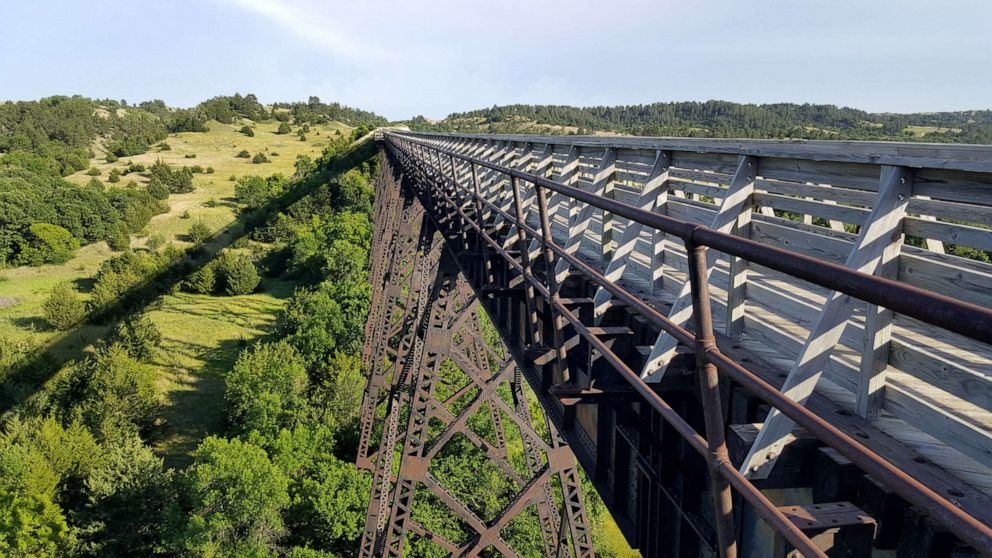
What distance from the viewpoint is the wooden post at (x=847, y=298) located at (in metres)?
1.93

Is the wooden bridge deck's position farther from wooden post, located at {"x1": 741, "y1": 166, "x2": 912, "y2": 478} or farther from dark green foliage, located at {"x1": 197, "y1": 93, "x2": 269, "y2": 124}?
dark green foliage, located at {"x1": 197, "y1": 93, "x2": 269, "y2": 124}

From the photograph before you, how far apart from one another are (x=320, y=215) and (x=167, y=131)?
193 ft

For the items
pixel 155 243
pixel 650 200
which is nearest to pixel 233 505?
pixel 650 200

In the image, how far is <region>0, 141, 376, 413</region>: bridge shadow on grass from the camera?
24359mm

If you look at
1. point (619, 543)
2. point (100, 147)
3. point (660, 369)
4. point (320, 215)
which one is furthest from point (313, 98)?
point (660, 369)

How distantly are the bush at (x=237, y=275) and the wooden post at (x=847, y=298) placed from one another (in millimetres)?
40127

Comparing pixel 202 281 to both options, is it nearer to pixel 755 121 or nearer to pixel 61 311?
pixel 61 311

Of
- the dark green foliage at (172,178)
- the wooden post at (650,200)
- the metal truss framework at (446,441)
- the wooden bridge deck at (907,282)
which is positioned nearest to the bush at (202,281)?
the dark green foliage at (172,178)

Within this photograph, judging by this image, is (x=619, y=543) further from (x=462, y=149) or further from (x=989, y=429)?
(x=989, y=429)

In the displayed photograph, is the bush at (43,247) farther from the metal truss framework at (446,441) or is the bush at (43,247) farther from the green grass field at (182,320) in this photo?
the metal truss framework at (446,441)

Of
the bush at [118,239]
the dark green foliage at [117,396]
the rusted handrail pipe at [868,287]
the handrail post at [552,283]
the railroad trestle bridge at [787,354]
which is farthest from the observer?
the bush at [118,239]

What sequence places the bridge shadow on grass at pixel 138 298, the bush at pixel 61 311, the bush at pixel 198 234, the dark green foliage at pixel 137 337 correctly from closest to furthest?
the bridge shadow on grass at pixel 138 298
the dark green foliage at pixel 137 337
the bush at pixel 61 311
the bush at pixel 198 234

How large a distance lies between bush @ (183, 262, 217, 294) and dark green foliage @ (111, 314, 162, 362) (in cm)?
998

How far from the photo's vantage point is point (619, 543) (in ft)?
65.1
